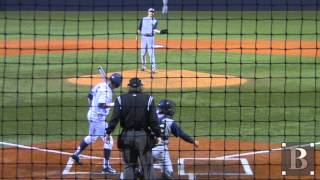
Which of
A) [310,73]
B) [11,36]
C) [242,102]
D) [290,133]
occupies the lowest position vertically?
[290,133]

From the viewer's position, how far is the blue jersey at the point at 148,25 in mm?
17191

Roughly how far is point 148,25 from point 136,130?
1102 cm

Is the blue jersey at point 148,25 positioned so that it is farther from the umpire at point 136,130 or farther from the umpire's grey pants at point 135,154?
the umpire's grey pants at point 135,154

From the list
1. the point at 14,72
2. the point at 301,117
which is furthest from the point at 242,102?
the point at 14,72

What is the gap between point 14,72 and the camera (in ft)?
57.0

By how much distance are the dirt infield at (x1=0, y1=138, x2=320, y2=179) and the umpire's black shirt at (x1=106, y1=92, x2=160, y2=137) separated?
1.18 metres

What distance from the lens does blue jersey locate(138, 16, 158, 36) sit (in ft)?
56.4

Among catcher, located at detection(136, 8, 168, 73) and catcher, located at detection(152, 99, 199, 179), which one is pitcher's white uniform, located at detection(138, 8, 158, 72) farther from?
catcher, located at detection(152, 99, 199, 179)

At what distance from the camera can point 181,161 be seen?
28.1ft

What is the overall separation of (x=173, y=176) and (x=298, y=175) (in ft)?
5.41

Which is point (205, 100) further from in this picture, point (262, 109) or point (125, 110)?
point (125, 110)

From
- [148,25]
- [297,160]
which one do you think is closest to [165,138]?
[297,160]

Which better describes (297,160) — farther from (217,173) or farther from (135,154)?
(135,154)

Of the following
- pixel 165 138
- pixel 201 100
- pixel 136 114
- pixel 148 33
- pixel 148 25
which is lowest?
pixel 165 138
